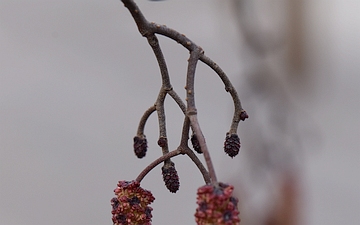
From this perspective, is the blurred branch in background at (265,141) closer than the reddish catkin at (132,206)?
No

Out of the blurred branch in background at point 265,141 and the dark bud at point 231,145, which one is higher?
the blurred branch in background at point 265,141

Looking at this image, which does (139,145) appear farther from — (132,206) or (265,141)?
(265,141)

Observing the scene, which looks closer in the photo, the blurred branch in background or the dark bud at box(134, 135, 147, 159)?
the dark bud at box(134, 135, 147, 159)

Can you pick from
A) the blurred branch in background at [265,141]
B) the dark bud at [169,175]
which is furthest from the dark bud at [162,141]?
the blurred branch in background at [265,141]

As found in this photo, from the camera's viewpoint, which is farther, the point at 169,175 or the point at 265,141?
the point at 265,141

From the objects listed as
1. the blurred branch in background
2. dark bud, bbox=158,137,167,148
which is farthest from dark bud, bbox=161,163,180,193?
the blurred branch in background

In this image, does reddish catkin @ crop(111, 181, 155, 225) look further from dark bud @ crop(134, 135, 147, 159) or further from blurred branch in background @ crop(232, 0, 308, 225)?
blurred branch in background @ crop(232, 0, 308, 225)

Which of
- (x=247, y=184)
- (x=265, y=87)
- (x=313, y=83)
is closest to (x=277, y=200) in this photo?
(x=247, y=184)

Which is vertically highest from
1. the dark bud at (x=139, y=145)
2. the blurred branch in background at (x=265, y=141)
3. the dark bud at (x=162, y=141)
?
the blurred branch in background at (x=265, y=141)

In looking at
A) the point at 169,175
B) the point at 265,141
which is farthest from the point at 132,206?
the point at 265,141

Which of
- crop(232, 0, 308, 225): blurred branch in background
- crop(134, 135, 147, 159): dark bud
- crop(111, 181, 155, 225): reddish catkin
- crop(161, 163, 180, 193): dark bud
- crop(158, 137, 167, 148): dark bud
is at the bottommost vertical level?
crop(111, 181, 155, 225): reddish catkin

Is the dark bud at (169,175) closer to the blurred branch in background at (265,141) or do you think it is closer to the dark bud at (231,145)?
the dark bud at (231,145)
